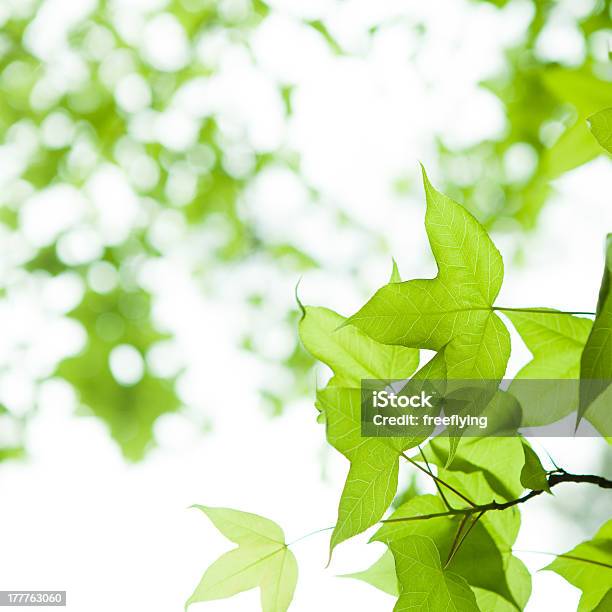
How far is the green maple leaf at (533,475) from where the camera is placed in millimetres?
256

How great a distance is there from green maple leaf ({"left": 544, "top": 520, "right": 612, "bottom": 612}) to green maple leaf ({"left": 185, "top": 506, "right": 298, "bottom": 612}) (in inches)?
5.2

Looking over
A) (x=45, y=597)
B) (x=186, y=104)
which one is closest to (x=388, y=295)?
(x=45, y=597)

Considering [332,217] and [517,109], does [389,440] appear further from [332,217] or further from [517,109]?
[332,217]

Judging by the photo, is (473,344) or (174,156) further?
(174,156)

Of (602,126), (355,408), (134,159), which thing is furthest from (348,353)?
(134,159)

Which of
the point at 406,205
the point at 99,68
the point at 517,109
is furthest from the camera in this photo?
the point at 406,205

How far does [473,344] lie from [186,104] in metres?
1.65

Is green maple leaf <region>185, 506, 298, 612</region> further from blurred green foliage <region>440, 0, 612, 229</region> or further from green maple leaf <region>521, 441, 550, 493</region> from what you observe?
blurred green foliage <region>440, 0, 612, 229</region>

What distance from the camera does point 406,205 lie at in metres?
2.22

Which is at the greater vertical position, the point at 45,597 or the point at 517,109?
the point at 517,109

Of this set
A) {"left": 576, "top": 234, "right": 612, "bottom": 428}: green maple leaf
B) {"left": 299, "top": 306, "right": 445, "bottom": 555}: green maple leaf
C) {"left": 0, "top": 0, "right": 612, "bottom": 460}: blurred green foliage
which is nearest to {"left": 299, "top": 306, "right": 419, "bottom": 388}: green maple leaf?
{"left": 299, "top": 306, "right": 445, "bottom": 555}: green maple leaf

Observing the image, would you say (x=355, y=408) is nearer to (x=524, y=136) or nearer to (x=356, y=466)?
(x=356, y=466)

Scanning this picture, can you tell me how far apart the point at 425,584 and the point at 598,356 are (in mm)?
124

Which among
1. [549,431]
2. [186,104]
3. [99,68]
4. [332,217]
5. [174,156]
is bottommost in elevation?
[549,431]
